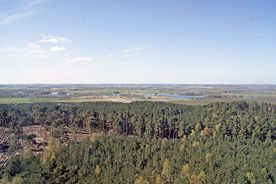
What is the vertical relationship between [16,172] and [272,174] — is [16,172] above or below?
below

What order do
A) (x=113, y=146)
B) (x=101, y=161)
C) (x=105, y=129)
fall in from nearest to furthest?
1. (x=101, y=161)
2. (x=113, y=146)
3. (x=105, y=129)

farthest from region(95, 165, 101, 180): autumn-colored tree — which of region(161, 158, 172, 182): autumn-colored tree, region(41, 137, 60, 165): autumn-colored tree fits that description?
region(161, 158, 172, 182): autumn-colored tree

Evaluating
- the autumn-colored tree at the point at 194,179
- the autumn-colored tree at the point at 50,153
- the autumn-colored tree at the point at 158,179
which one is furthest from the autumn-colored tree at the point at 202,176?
the autumn-colored tree at the point at 50,153

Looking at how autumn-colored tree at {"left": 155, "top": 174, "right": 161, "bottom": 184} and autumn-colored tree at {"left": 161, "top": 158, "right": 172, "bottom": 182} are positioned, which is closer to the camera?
autumn-colored tree at {"left": 155, "top": 174, "right": 161, "bottom": 184}

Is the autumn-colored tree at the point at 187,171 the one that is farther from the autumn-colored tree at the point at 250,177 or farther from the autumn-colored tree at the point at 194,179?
the autumn-colored tree at the point at 250,177

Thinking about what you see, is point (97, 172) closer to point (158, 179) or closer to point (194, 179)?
point (158, 179)

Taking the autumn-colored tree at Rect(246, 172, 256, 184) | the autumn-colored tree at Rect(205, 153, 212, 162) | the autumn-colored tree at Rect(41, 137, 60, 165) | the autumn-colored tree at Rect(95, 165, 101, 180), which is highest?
the autumn-colored tree at Rect(205, 153, 212, 162)

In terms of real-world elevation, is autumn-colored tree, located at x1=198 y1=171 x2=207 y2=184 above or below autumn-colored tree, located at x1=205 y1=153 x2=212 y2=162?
below

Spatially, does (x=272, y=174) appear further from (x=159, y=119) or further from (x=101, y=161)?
(x=159, y=119)

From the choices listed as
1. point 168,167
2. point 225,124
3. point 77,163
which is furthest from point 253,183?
point 225,124

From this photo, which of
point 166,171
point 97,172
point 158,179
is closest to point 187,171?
point 166,171

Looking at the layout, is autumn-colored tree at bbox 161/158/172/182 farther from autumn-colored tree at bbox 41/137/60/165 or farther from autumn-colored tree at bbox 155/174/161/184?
autumn-colored tree at bbox 41/137/60/165
